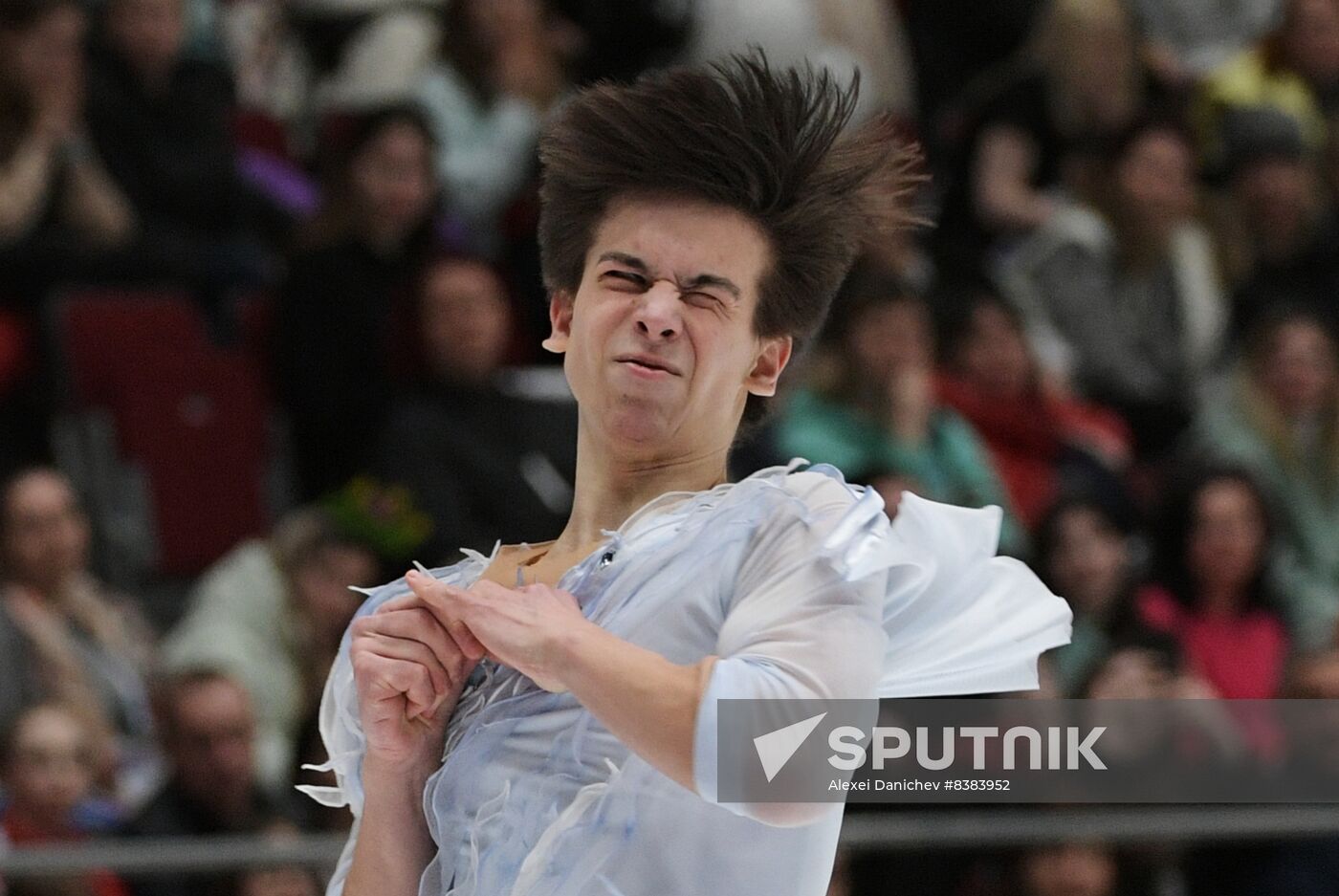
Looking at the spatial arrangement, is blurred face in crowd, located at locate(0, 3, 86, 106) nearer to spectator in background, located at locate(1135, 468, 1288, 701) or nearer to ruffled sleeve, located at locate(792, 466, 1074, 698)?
spectator in background, located at locate(1135, 468, 1288, 701)

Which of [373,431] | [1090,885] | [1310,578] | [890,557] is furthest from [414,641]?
[1310,578]

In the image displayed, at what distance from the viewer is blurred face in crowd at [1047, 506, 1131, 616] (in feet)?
18.6

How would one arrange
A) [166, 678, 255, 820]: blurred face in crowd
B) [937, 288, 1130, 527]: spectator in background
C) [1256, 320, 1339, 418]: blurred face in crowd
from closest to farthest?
[166, 678, 255, 820]: blurred face in crowd < [937, 288, 1130, 527]: spectator in background < [1256, 320, 1339, 418]: blurred face in crowd

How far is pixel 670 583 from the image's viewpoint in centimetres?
212

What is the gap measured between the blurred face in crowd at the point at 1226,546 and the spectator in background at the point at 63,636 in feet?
9.36

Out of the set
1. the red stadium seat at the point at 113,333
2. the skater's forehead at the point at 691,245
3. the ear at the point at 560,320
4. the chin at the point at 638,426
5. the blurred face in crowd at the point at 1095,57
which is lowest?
the chin at the point at 638,426

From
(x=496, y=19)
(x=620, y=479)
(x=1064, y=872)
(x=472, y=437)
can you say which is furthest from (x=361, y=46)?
(x=620, y=479)

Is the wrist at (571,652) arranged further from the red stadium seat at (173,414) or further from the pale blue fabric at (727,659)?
the red stadium seat at (173,414)

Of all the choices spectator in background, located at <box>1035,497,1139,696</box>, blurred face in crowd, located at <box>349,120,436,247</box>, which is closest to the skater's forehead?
spectator in background, located at <box>1035,497,1139,696</box>

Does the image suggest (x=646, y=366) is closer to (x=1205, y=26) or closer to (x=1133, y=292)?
(x=1133, y=292)

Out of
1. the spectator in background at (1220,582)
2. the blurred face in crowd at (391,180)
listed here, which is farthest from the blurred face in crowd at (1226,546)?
the blurred face in crowd at (391,180)

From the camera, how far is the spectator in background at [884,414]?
589 cm

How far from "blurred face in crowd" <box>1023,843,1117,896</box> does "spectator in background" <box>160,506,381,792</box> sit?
1.79 m

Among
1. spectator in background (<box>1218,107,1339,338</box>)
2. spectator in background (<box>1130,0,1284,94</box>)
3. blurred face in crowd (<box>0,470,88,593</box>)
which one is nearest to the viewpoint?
blurred face in crowd (<box>0,470,88,593</box>)
